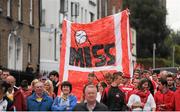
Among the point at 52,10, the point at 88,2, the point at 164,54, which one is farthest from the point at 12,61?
the point at 164,54

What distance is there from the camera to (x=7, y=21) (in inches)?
1371

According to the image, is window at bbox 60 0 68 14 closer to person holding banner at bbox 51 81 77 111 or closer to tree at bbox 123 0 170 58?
person holding banner at bbox 51 81 77 111

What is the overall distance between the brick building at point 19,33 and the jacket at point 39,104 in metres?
21.3

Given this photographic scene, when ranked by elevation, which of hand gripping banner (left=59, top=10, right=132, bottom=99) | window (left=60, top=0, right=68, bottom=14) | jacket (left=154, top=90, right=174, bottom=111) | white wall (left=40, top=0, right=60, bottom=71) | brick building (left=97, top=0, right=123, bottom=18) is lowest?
jacket (left=154, top=90, right=174, bottom=111)

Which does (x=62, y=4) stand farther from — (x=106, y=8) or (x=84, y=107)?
(x=84, y=107)

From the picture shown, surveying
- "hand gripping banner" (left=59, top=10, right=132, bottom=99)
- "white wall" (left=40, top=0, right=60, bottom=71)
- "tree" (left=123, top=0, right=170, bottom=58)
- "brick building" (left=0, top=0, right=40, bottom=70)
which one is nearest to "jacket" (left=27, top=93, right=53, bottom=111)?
"hand gripping banner" (left=59, top=10, right=132, bottom=99)

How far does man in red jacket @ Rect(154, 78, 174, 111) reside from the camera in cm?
1365

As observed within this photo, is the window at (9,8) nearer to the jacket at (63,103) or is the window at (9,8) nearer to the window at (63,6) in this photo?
the window at (63,6)

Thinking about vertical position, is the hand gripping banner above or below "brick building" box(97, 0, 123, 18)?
below

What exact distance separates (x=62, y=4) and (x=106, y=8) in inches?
544

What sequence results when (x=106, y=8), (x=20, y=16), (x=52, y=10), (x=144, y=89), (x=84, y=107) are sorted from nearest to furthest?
(x=84, y=107) < (x=144, y=89) < (x=20, y=16) < (x=52, y=10) < (x=106, y=8)

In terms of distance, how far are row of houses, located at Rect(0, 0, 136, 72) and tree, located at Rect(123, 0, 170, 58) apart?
110ft

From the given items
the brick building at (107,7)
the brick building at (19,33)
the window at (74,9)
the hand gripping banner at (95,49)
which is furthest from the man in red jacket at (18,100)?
the brick building at (107,7)

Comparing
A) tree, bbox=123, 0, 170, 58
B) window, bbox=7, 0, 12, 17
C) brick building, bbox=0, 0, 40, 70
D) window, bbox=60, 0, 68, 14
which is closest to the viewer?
brick building, bbox=0, 0, 40, 70
